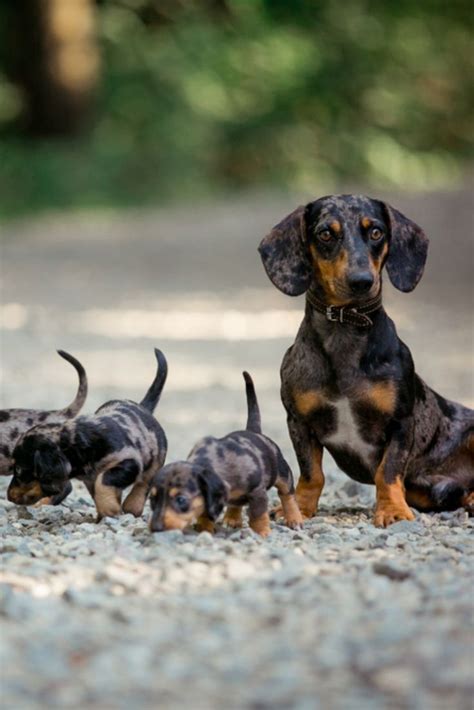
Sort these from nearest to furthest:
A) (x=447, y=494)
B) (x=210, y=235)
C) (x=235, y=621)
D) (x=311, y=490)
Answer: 1. (x=235, y=621)
2. (x=311, y=490)
3. (x=447, y=494)
4. (x=210, y=235)

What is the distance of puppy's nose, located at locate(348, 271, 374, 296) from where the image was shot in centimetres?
590

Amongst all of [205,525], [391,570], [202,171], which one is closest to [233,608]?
[391,570]

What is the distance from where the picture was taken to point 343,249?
6004 mm

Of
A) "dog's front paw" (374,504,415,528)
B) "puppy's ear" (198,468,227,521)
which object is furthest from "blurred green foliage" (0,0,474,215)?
"puppy's ear" (198,468,227,521)

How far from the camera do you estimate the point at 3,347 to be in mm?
12789

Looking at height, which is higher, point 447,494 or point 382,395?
point 382,395

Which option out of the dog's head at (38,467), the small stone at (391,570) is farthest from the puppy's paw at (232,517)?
the small stone at (391,570)

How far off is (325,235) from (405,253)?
1.43 ft

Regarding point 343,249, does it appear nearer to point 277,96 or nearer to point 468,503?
point 468,503

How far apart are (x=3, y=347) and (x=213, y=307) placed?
14.6 ft

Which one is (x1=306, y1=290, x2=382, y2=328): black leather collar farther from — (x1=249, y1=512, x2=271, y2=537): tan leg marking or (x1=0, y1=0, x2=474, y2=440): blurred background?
(x1=0, y1=0, x2=474, y2=440): blurred background

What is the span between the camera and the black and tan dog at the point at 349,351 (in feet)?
19.9

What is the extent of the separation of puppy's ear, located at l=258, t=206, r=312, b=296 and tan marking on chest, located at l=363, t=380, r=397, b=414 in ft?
1.67

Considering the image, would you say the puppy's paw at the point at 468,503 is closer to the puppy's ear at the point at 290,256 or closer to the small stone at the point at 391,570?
the puppy's ear at the point at 290,256
